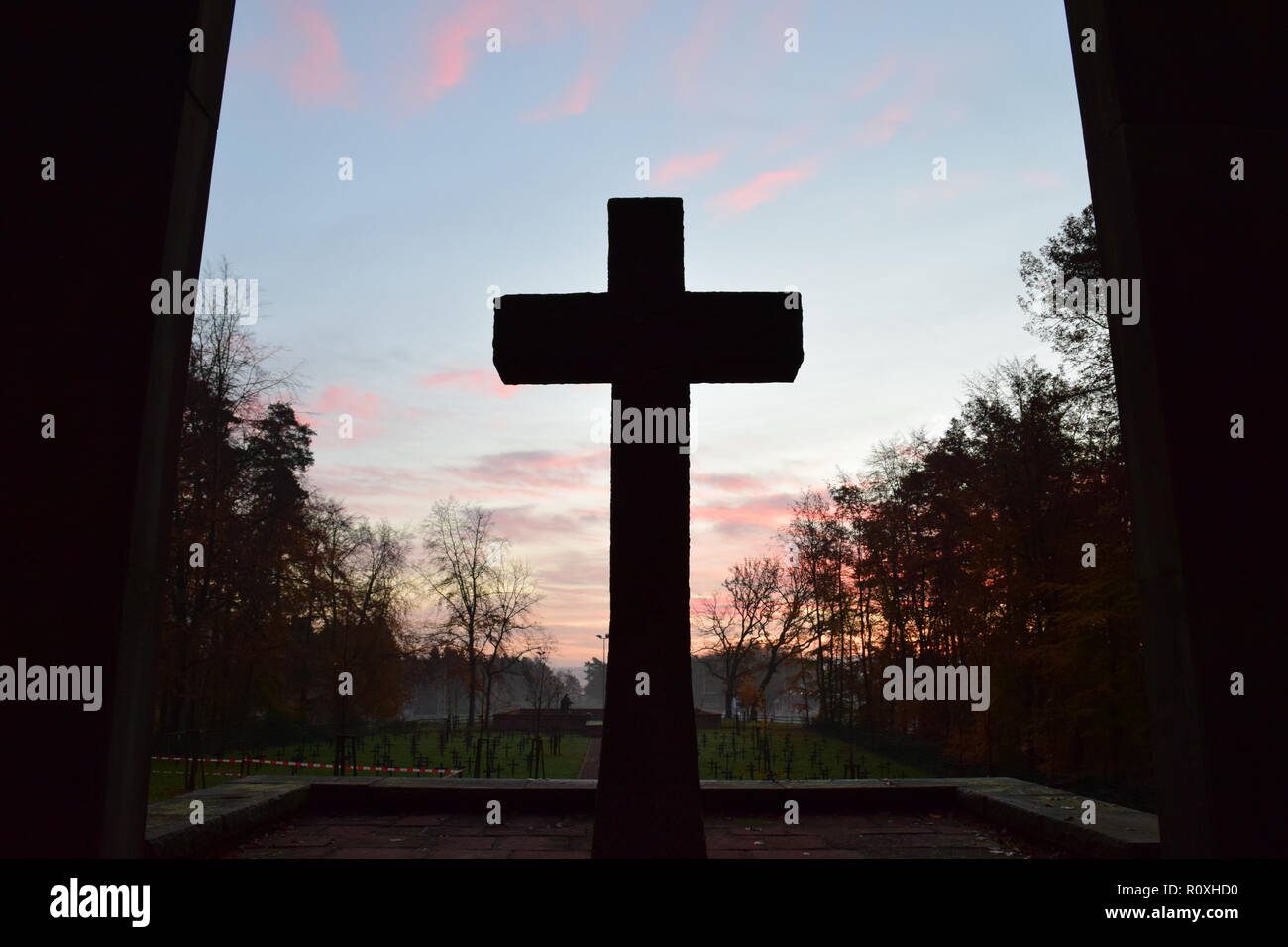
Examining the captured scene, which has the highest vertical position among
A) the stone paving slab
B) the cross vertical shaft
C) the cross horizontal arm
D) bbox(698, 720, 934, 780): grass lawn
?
the cross horizontal arm

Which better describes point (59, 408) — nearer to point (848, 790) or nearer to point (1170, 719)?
point (1170, 719)

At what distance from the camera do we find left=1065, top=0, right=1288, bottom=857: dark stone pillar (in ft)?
11.5

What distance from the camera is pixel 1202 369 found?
12.4 ft

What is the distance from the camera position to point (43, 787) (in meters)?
3.29

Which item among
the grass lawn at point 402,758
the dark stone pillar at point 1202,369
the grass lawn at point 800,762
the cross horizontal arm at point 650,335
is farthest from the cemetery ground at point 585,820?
the grass lawn at point 800,762

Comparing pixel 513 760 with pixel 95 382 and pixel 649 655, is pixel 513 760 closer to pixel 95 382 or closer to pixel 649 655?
pixel 649 655

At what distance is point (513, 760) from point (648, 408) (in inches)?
Answer: 801

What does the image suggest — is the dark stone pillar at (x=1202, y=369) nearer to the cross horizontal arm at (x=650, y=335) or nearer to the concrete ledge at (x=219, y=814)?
the cross horizontal arm at (x=650, y=335)

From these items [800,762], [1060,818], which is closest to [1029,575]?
[800,762]

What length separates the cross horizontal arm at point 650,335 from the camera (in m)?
4.72

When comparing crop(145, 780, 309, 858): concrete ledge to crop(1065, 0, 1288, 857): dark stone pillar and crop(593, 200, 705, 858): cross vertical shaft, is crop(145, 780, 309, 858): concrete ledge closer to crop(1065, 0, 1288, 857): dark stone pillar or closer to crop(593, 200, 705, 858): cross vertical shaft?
crop(593, 200, 705, 858): cross vertical shaft

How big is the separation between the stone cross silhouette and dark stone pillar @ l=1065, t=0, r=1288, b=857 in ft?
6.14

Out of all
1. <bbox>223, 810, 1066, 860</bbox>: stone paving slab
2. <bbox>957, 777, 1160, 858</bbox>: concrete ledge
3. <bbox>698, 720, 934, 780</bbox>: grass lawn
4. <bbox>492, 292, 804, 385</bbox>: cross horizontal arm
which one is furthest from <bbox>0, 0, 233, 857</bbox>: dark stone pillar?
<bbox>698, 720, 934, 780</bbox>: grass lawn

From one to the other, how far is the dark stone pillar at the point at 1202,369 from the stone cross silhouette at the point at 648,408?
187 cm
